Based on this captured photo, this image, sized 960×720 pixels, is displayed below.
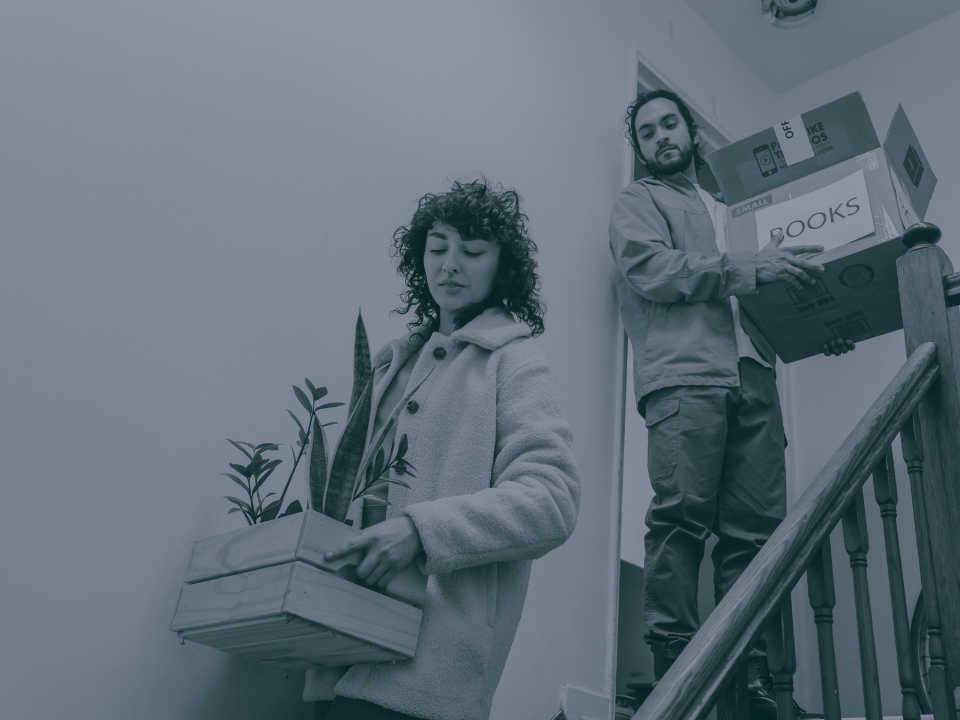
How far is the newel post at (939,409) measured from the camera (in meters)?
1.60

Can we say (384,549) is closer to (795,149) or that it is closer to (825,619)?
(825,619)

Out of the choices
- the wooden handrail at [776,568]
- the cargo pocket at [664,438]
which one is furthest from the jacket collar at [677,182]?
the wooden handrail at [776,568]

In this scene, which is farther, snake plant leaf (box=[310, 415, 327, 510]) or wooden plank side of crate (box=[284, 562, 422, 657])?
snake plant leaf (box=[310, 415, 327, 510])

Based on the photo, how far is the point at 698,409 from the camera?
7.46 feet

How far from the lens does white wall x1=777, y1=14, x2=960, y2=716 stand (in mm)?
3006

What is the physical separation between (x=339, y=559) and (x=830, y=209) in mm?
1619

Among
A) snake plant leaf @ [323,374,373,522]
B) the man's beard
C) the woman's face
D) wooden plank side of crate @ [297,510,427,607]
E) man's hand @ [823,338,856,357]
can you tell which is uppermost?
the man's beard

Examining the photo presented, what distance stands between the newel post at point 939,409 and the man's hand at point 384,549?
945mm

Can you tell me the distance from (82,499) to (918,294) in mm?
1672

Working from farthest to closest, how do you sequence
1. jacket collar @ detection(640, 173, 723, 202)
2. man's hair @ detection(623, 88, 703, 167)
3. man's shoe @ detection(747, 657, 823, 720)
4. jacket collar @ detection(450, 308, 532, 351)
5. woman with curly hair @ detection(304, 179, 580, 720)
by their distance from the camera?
1. man's hair @ detection(623, 88, 703, 167)
2. jacket collar @ detection(640, 173, 723, 202)
3. man's shoe @ detection(747, 657, 823, 720)
4. jacket collar @ detection(450, 308, 532, 351)
5. woman with curly hair @ detection(304, 179, 580, 720)

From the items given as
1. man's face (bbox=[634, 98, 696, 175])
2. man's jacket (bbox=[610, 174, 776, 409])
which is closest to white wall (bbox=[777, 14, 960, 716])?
man's jacket (bbox=[610, 174, 776, 409])

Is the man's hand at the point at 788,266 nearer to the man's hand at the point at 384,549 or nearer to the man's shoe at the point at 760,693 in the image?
the man's shoe at the point at 760,693

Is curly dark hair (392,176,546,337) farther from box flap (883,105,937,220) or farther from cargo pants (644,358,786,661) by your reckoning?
box flap (883,105,937,220)

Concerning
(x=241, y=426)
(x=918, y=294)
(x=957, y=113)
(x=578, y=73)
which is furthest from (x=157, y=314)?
(x=957, y=113)
